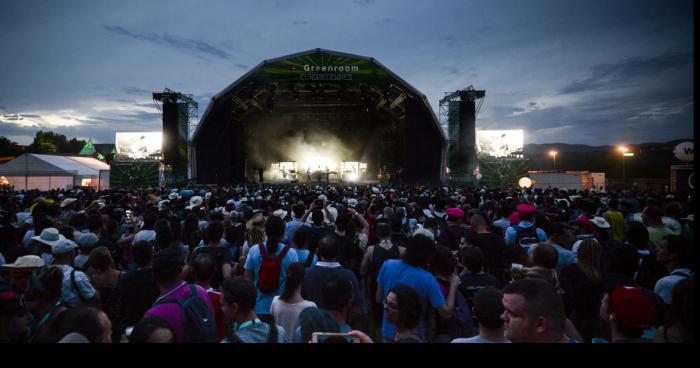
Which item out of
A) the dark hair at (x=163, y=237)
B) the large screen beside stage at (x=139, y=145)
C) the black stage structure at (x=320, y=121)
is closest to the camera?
the dark hair at (x=163, y=237)

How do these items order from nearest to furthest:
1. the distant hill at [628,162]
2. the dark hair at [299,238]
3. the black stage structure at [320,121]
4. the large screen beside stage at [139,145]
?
the dark hair at [299,238] < the black stage structure at [320,121] < the large screen beside stage at [139,145] < the distant hill at [628,162]

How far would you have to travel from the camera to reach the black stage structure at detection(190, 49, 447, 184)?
21.6m

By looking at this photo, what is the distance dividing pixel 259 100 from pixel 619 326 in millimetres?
27270

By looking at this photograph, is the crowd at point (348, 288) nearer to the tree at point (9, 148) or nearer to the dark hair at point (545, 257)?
the dark hair at point (545, 257)

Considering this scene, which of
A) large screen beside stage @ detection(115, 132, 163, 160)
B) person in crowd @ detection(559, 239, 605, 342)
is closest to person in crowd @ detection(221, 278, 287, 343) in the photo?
person in crowd @ detection(559, 239, 605, 342)

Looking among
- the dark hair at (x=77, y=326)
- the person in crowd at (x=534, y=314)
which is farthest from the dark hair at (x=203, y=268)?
the person in crowd at (x=534, y=314)

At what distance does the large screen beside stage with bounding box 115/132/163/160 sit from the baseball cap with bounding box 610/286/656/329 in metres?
31.7

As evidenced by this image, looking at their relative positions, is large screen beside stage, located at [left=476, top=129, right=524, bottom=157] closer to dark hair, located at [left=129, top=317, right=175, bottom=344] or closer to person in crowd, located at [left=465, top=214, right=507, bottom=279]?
person in crowd, located at [left=465, top=214, right=507, bottom=279]

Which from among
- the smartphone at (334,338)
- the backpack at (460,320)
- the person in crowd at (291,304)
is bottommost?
the backpack at (460,320)

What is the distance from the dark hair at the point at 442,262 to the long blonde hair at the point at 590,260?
1343mm

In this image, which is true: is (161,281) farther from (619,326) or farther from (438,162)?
(438,162)

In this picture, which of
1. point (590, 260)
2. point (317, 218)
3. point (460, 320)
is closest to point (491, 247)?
point (590, 260)

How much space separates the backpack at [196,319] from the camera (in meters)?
2.39

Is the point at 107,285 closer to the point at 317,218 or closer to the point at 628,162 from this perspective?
the point at 317,218
